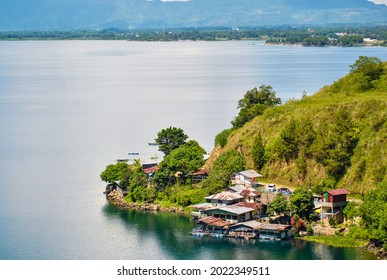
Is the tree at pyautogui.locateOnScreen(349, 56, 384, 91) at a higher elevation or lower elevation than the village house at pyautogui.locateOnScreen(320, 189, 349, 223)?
higher

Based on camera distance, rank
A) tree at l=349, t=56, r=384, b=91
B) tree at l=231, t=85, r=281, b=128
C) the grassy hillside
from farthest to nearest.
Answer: tree at l=231, t=85, r=281, b=128 → tree at l=349, t=56, r=384, b=91 → the grassy hillside

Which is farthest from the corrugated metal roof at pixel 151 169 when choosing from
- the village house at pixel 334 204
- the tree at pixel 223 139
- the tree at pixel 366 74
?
the tree at pixel 366 74

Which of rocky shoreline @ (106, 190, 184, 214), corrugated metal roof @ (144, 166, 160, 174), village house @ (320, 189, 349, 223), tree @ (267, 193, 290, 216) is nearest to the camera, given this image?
village house @ (320, 189, 349, 223)

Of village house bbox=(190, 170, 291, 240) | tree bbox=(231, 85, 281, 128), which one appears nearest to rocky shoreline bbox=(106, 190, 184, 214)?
village house bbox=(190, 170, 291, 240)

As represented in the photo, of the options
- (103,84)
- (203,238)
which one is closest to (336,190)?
(203,238)

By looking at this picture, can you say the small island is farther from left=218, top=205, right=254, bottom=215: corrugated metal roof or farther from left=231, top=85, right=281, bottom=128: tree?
left=231, top=85, right=281, bottom=128: tree

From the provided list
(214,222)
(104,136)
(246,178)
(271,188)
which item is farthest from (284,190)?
(104,136)

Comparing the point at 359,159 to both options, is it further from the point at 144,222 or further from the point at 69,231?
the point at 69,231
